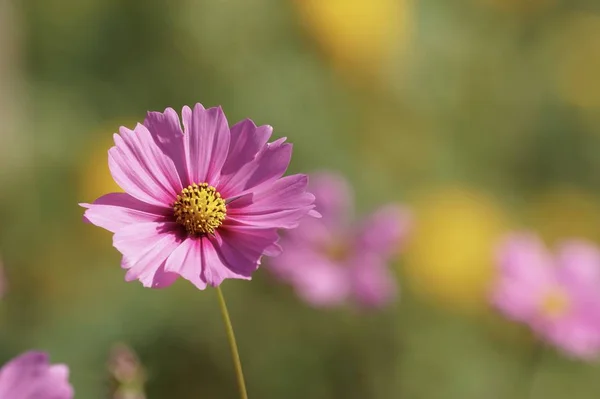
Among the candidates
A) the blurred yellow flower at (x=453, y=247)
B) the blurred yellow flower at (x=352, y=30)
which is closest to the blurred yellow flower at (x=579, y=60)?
the blurred yellow flower at (x=352, y=30)

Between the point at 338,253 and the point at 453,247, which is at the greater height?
the point at 453,247

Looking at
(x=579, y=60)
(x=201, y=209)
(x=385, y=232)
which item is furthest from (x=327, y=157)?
(x=201, y=209)

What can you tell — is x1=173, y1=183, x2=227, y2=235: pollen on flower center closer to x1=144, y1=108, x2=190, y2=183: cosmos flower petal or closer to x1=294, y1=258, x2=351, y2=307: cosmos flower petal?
x1=144, y1=108, x2=190, y2=183: cosmos flower petal

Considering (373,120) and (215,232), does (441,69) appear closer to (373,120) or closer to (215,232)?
(373,120)

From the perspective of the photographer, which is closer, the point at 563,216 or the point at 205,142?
the point at 205,142

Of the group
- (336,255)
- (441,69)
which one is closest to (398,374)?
(336,255)

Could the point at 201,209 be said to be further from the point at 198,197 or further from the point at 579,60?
the point at 579,60
